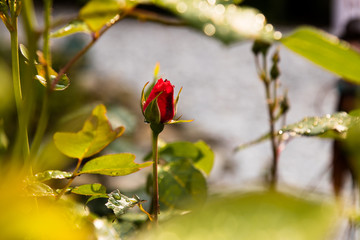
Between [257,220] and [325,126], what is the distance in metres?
0.13

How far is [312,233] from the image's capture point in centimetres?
12

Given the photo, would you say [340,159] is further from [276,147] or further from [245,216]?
[245,216]

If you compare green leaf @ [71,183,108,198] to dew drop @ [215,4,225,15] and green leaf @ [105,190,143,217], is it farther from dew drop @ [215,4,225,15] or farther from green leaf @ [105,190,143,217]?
dew drop @ [215,4,225,15]

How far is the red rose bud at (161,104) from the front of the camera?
27 cm

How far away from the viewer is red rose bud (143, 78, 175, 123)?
272 millimetres

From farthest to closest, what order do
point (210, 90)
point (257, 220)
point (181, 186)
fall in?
1. point (210, 90)
2. point (181, 186)
3. point (257, 220)

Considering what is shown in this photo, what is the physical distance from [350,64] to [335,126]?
4 cm

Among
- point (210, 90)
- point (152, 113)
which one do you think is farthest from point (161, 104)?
point (210, 90)

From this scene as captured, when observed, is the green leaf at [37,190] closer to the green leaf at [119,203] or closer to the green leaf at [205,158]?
the green leaf at [119,203]

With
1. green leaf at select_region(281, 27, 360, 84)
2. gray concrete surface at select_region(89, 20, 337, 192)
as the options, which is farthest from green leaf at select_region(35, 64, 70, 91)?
gray concrete surface at select_region(89, 20, 337, 192)

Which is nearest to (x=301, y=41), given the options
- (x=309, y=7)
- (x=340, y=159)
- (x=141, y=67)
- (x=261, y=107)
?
(x=340, y=159)

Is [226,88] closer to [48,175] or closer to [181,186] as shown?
[181,186]

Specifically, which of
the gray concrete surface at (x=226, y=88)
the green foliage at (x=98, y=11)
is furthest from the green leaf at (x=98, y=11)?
the gray concrete surface at (x=226, y=88)

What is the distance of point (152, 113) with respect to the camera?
0.27m
